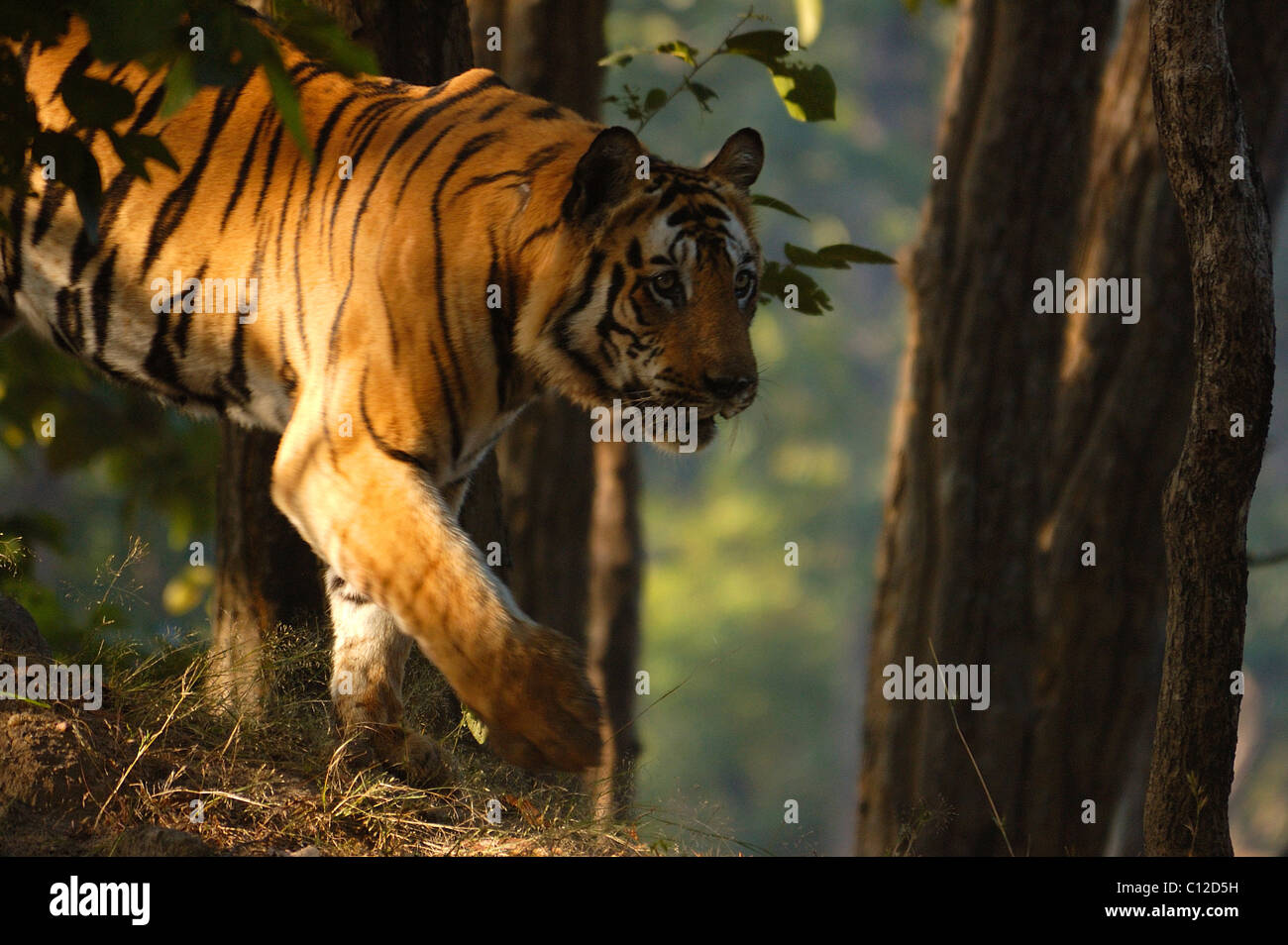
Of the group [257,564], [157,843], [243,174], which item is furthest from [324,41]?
[257,564]

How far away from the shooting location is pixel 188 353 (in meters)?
4.22

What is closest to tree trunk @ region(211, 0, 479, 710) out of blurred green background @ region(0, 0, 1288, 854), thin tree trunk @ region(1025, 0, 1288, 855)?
thin tree trunk @ region(1025, 0, 1288, 855)

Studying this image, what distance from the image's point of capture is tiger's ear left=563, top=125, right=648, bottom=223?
369 centimetres

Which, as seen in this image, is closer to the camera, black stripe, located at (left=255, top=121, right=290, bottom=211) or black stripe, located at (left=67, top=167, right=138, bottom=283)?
black stripe, located at (left=255, top=121, right=290, bottom=211)

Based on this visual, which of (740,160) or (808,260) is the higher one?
(740,160)

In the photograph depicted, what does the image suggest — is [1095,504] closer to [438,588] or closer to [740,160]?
[740,160]

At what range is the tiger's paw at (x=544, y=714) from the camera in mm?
3223

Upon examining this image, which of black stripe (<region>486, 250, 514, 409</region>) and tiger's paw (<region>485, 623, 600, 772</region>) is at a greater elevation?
black stripe (<region>486, 250, 514, 409</region>)

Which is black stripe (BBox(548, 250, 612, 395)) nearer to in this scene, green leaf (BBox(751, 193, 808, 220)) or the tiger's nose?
the tiger's nose

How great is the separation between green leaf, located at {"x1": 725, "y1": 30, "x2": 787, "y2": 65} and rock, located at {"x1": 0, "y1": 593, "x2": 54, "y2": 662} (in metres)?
2.84

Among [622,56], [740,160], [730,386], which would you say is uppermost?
[622,56]

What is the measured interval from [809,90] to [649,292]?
121 centimetres

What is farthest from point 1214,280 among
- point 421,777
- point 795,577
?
point 795,577

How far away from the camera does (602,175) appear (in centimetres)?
377
